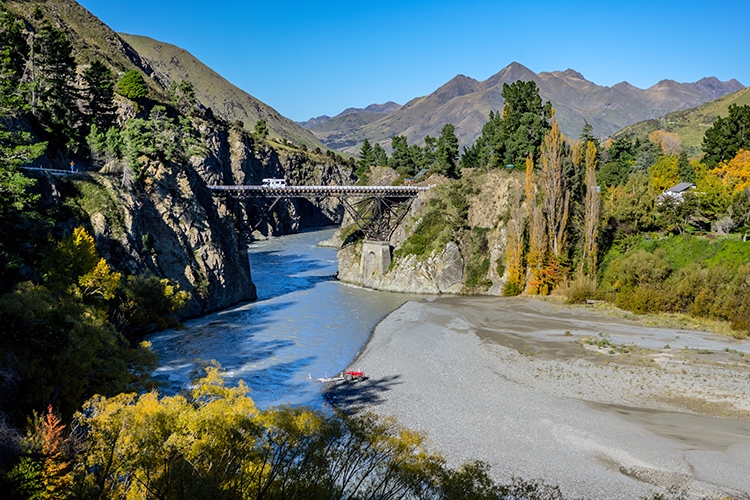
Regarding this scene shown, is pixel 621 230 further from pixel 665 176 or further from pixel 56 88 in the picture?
pixel 56 88

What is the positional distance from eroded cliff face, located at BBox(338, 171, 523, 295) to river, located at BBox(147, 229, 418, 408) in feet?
9.44

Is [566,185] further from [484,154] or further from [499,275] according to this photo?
[484,154]

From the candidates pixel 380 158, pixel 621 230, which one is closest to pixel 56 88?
pixel 621 230

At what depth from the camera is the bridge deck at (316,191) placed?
2776 inches

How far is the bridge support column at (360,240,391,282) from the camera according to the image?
65.7 metres

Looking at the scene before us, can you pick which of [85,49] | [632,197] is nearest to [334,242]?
[632,197]

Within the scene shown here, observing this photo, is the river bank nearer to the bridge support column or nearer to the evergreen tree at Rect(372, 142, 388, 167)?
the bridge support column

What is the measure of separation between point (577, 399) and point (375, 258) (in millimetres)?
40754

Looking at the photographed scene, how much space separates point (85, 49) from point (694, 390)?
4914 inches

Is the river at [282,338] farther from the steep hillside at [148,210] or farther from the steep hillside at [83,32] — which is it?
the steep hillside at [83,32]

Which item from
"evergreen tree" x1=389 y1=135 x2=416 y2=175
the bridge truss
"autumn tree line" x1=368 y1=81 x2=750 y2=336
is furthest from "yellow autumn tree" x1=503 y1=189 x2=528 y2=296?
"evergreen tree" x1=389 y1=135 x2=416 y2=175

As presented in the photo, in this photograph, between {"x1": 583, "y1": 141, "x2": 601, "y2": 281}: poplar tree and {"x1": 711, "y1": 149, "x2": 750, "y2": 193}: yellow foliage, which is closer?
{"x1": 583, "y1": 141, "x2": 601, "y2": 281}: poplar tree

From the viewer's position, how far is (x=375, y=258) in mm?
66812

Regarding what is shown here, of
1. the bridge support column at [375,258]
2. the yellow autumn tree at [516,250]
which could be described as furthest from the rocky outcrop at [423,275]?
the yellow autumn tree at [516,250]
